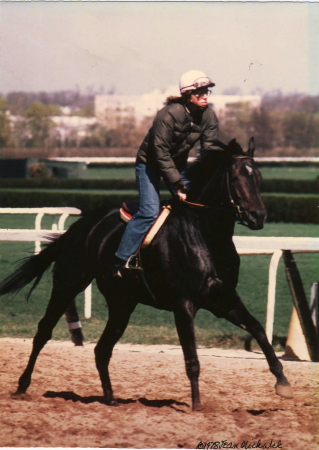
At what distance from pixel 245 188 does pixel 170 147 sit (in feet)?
1.71

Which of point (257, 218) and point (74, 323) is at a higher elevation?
point (257, 218)

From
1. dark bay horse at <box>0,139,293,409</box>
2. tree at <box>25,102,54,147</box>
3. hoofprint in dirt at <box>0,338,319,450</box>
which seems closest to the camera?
hoofprint in dirt at <box>0,338,319,450</box>

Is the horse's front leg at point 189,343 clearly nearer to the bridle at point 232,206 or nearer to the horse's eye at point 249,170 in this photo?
the bridle at point 232,206

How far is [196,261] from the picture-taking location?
422 centimetres

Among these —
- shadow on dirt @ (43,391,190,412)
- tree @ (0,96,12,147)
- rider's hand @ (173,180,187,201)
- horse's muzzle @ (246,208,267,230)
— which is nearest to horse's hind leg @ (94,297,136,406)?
shadow on dirt @ (43,391,190,412)

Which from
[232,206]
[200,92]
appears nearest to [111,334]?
[232,206]

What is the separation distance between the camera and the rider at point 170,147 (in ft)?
13.7

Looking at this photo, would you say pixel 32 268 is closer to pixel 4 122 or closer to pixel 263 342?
pixel 263 342

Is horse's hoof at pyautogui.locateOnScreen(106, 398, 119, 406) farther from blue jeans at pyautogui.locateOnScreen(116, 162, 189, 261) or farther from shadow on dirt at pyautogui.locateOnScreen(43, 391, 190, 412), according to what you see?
blue jeans at pyautogui.locateOnScreen(116, 162, 189, 261)

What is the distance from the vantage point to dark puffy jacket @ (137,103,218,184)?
4.16 meters

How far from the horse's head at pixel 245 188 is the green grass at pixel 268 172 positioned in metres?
45.8

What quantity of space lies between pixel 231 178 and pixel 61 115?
109 feet

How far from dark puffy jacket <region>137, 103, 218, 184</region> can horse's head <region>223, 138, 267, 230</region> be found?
0.83 feet

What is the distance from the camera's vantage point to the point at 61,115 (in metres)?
36.5
